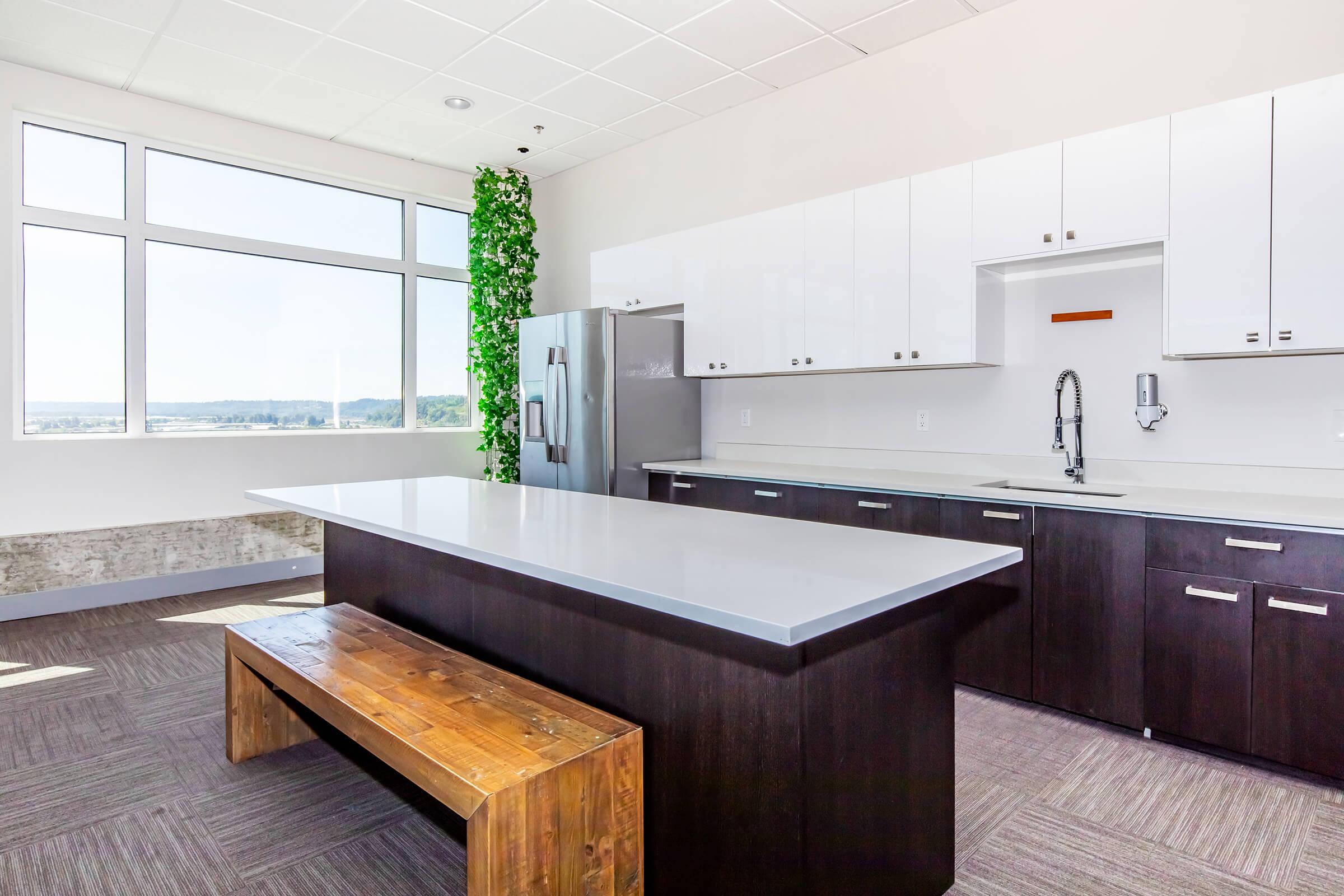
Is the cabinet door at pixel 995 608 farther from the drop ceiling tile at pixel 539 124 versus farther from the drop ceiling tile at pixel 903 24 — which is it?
the drop ceiling tile at pixel 539 124

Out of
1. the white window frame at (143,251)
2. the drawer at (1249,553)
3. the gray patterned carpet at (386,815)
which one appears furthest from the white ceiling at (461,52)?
the gray patterned carpet at (386,815)

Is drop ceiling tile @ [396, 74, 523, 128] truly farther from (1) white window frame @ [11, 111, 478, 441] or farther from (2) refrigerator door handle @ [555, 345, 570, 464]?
(2) refrigerator door handle @ [555, 345, 570, 464]

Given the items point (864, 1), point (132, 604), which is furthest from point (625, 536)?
point (132, 604)

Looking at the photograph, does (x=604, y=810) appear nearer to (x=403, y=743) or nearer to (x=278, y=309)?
(x=403, y=743)

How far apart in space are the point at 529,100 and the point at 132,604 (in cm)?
381

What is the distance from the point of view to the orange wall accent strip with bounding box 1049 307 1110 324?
3.13 meters

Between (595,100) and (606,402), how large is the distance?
1.79 meters

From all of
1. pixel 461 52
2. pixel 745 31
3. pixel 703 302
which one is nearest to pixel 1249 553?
pixel 703 302

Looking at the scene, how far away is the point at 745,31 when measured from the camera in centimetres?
360

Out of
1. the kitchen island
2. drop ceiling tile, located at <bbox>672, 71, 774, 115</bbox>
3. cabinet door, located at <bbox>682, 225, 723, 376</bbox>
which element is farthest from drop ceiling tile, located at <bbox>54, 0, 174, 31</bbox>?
the kitchen island

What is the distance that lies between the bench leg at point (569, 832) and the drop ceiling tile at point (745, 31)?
3.19 m

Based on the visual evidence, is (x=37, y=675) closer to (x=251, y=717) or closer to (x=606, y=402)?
(x=251, y=717)

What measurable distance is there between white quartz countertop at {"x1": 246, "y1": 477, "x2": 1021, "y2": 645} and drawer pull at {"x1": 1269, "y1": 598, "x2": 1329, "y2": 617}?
3.95 feet

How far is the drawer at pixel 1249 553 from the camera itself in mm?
2217
